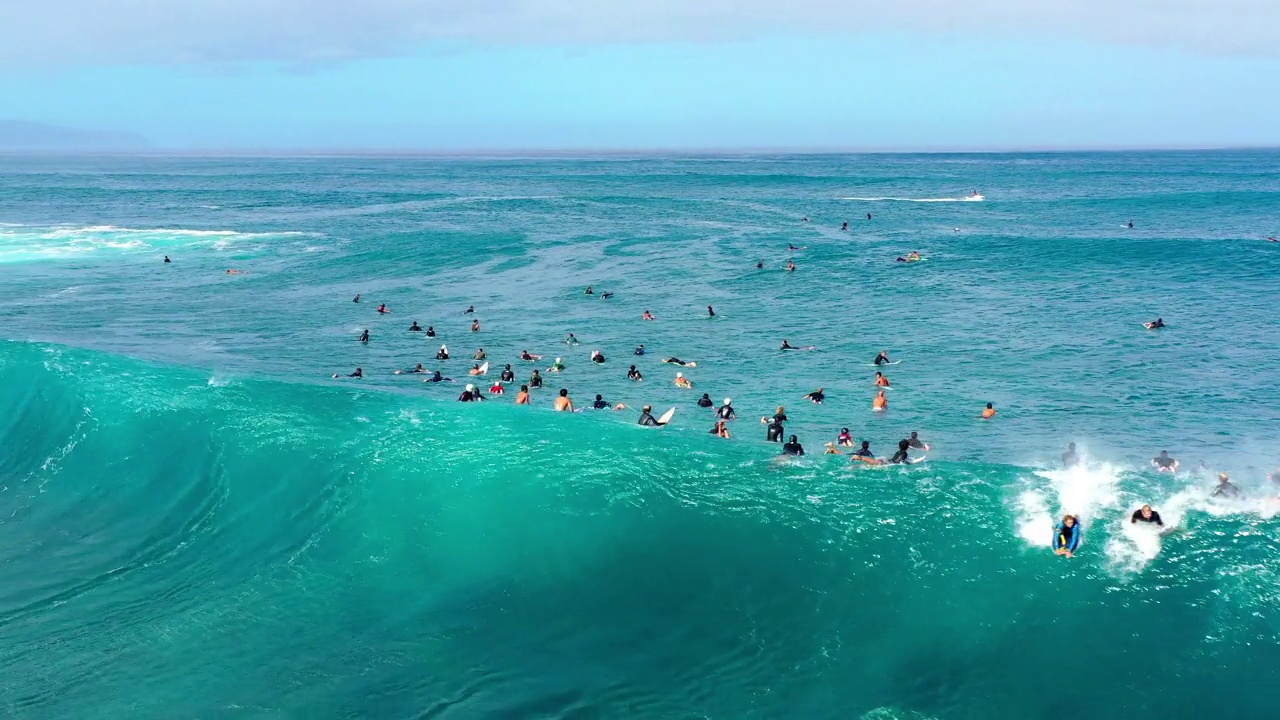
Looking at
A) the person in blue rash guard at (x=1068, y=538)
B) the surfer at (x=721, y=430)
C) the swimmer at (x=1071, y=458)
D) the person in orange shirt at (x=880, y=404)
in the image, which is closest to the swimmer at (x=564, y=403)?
the surfer at (x=721, y=430)

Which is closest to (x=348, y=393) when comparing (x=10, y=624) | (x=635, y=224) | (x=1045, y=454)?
(x=10, y=624)

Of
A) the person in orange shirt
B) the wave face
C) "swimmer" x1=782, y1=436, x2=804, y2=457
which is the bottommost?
the wave face

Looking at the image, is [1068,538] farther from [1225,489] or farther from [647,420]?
[647,420]

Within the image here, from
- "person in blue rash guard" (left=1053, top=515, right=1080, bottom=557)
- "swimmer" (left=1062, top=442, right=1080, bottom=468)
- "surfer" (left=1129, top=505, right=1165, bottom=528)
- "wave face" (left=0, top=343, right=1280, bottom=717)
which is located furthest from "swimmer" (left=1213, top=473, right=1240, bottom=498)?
"person in blue rash guard" (left=1053, top=515, right=1080, bottom=557)

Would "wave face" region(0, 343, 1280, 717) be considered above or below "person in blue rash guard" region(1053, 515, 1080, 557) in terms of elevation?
below

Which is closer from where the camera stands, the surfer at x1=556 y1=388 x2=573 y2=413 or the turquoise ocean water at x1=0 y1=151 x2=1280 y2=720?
the turquoise ocean water at x1=0 y1=151 x2=1280 y2=720

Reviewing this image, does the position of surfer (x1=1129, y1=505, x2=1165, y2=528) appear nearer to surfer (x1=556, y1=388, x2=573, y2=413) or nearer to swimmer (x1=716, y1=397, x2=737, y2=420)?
swimmer (x1=716, y1=397, x2=737, y2=420)
